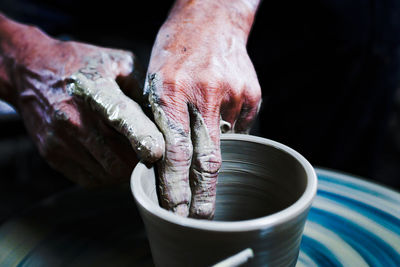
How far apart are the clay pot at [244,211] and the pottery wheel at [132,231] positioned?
0.17 m

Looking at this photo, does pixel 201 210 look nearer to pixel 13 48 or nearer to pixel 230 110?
pixel 230 110

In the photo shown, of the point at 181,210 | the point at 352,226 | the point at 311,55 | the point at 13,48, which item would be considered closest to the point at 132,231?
the point at 181,210

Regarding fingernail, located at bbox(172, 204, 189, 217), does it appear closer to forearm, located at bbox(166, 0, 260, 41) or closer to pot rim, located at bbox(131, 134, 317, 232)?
pot rim, located at bbox(131, 134, 317, 232)

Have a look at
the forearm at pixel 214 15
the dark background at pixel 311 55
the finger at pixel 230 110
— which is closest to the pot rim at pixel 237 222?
the finger at pixel 230 110

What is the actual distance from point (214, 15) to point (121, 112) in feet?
1.25

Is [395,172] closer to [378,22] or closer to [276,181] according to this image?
[378,22]

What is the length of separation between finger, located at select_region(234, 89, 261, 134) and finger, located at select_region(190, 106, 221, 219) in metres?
0.19

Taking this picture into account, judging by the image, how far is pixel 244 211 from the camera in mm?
907

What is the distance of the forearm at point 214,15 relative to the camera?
1.01 meters

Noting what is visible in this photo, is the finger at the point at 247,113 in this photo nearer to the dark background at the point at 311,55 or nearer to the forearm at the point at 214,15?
the forearm at the point at 214,15

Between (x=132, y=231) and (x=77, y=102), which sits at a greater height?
(x=77, y=102)

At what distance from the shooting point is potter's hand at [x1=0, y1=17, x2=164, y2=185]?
2.97ft

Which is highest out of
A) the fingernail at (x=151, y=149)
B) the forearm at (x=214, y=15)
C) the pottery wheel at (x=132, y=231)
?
the forearm at (x=214, y=15)

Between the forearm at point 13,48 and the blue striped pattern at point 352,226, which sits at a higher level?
the forearm at point 13,48
